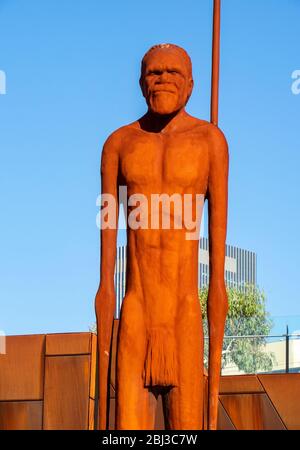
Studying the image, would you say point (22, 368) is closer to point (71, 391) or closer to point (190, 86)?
point (71, 391)

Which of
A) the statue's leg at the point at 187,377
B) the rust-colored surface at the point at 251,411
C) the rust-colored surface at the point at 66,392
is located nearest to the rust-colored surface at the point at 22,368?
the rust-colored surface at the point at 66,392

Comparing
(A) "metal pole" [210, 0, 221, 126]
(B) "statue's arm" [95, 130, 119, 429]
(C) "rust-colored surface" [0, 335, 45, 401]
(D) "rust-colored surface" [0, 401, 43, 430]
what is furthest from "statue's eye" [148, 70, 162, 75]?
(D) "rust-colored surface" [0, 401, 43, 430]

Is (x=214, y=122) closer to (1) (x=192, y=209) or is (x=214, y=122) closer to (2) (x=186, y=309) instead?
(1) (x=192, y=209)

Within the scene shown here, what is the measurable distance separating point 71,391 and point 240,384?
2.86 metres

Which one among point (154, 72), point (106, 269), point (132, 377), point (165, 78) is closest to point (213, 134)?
point (165, 78)

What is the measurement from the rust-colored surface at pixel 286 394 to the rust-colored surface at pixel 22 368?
3655 millimetres

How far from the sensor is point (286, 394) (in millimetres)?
18234

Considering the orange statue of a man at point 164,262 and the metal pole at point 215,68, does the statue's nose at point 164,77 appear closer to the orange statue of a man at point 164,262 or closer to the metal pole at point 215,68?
the orange statue of a man at point 164,262

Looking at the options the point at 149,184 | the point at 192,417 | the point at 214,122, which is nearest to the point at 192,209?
the point at 149,184

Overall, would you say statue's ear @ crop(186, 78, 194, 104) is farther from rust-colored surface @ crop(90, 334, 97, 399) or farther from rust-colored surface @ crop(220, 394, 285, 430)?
rust-colored surface @ crop(220, 394, 285, 430)

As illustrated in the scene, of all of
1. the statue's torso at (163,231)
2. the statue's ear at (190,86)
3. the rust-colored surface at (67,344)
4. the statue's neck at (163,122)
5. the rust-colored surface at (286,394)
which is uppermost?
the statue's ear at (190,86)

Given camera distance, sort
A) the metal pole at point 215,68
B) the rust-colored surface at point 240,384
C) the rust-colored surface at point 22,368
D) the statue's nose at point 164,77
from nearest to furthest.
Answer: the statue's nose at point 164,77
the metal pole at point 215,68
the rust-colored surface at point 22,368
the rust-colored surface at point 240,384

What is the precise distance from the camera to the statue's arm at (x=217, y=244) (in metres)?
9.89

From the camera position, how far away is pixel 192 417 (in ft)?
31.7
